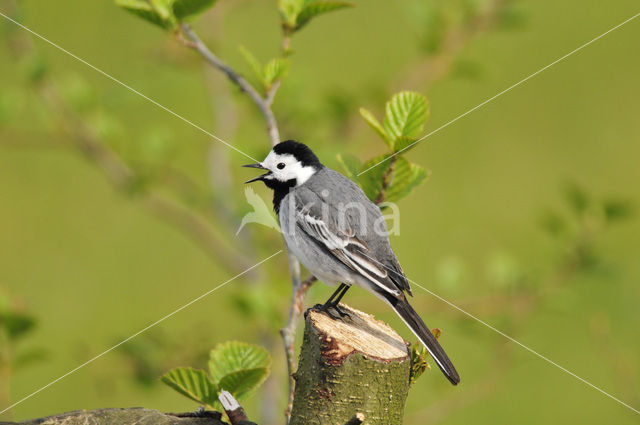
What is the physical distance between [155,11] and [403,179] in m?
0.78

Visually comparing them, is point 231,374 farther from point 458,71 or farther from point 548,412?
point 548,412

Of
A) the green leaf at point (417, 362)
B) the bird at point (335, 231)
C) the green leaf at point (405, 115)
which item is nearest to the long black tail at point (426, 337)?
the bird at point (335, 231)

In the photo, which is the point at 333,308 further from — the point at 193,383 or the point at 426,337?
the point at 193,383

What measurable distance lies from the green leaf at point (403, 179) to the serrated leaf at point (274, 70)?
39 cm

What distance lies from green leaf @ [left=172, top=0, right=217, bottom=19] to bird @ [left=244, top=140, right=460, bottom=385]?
398mm

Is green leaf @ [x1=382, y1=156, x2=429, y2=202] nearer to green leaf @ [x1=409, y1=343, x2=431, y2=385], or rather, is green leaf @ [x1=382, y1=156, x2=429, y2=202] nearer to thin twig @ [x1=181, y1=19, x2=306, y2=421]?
thin twig @ [x1=181, y1=19, x2=306, y2=421]

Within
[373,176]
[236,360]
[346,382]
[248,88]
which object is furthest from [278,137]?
[346,382]

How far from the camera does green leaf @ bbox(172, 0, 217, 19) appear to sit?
1749mm

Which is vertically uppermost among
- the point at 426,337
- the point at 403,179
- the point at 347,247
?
the point at 403,179

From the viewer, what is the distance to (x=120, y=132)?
304 cm

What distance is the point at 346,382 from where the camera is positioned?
120 centimetres

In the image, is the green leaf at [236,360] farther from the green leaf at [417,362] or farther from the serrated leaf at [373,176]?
the serrated leaf at [373,176]

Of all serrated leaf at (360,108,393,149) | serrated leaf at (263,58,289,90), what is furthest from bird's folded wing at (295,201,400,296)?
serrated leaf at (263,58,289,90)

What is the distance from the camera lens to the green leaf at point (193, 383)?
137cm
